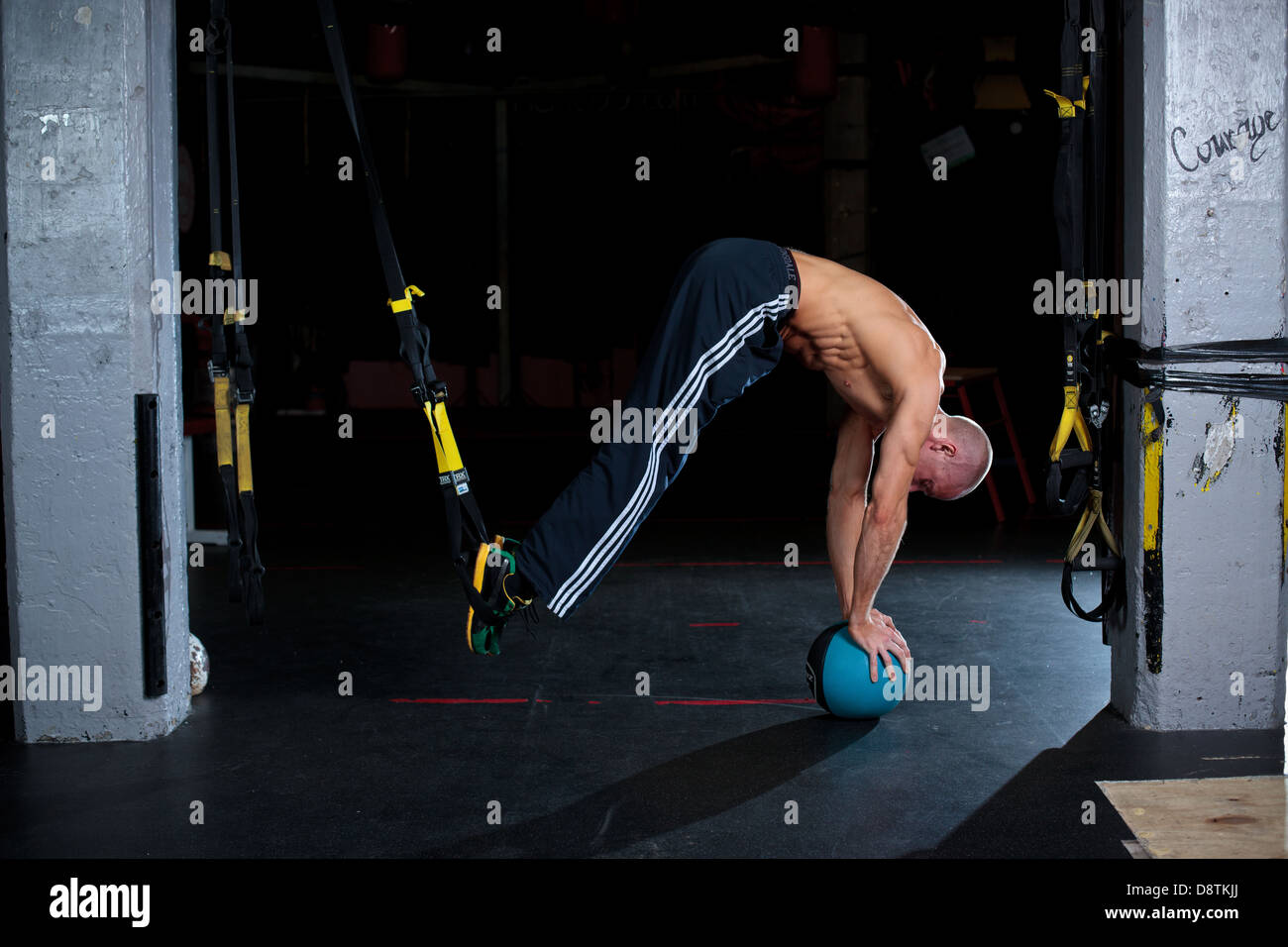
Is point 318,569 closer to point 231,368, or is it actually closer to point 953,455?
point 231,368

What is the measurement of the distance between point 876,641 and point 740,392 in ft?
2.75

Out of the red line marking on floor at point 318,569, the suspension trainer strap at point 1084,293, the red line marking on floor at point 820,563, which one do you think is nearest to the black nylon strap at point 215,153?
the suspension trainer strap at point 1084,293

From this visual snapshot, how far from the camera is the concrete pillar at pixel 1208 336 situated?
3334mm

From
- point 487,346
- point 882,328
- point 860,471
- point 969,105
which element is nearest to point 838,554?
point 860,471

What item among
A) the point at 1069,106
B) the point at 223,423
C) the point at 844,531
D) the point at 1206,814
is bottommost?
the point at 1206,814

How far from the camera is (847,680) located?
11.2ft

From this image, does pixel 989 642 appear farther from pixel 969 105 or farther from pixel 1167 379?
pixel 969 105

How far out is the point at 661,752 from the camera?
10.7 feet

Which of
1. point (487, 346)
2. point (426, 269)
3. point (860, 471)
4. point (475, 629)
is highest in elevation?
point (426, 269)

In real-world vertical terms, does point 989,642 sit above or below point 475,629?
below

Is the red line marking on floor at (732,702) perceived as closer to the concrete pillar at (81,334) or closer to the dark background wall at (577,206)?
the concrete pillar at (81,334)

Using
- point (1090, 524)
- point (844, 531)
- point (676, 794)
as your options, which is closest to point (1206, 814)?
point (1090, 524)

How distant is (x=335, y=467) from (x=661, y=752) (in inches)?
296

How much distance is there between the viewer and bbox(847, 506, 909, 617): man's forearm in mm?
3168
